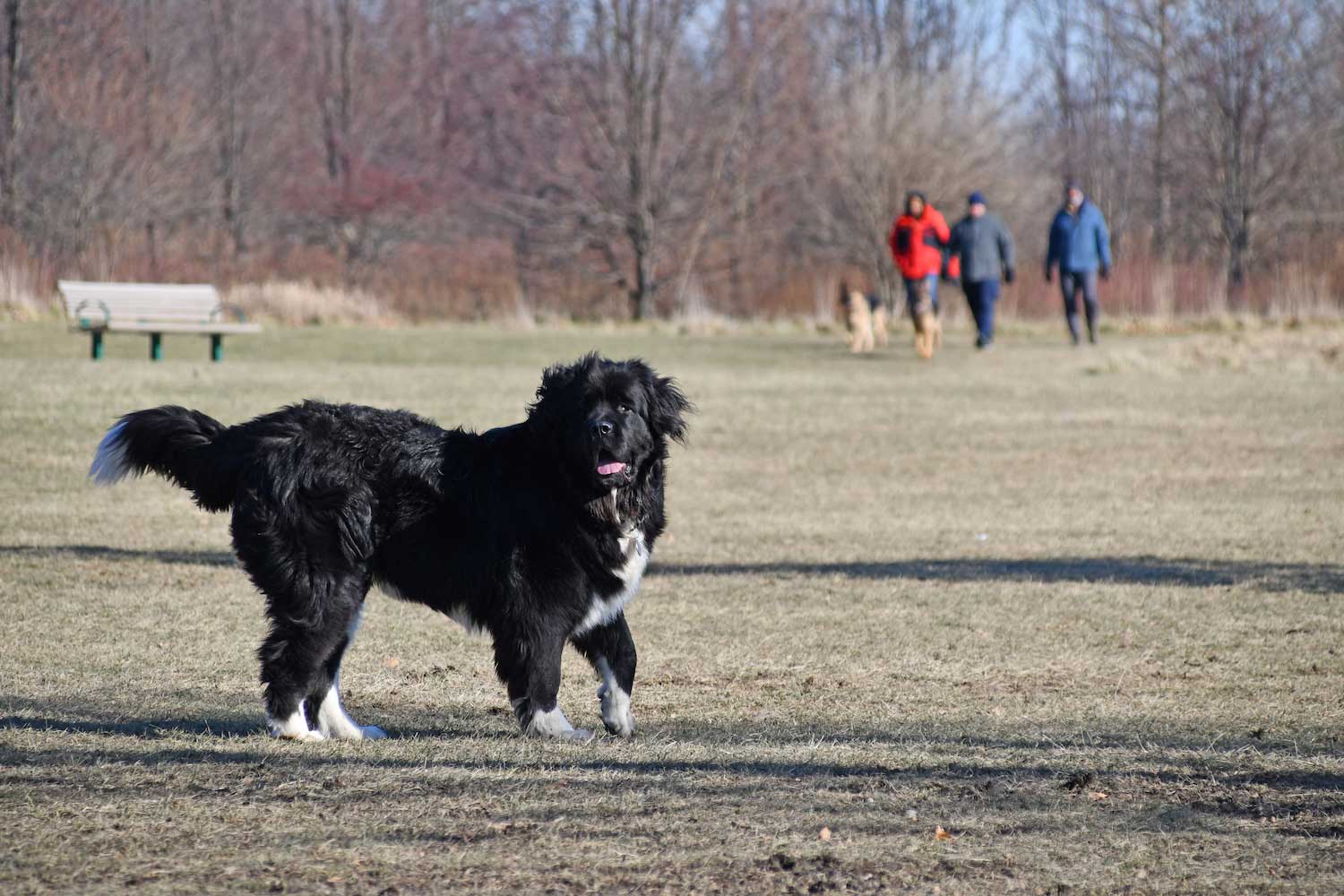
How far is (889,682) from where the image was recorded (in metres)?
6.89

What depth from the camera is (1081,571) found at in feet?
32.1

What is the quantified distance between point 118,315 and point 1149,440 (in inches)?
513

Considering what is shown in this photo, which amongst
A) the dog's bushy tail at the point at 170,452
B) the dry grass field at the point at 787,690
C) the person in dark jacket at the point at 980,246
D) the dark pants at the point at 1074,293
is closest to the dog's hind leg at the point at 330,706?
the dry grass field at the point at 787,690

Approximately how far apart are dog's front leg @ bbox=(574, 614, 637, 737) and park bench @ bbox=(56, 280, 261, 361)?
48.9 feet

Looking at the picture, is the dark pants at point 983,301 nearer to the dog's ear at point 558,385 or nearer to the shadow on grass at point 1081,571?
the shadow on grass at point 1081,571

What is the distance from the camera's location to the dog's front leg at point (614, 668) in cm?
571

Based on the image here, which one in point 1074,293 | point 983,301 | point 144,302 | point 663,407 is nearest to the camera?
point 663,407

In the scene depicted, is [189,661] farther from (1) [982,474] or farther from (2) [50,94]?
Result: (2) [50,94]

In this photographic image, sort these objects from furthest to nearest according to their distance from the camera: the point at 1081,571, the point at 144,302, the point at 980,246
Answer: the point at 980,246 → the point at 144,302 → the point at 1081,571

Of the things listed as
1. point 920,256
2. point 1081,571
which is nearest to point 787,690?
point 1081,571

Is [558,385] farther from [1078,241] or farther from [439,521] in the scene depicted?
[1078,241]

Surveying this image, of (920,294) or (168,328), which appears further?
(920,294)

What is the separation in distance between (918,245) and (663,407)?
61.4 feet

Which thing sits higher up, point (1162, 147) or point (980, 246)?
point (1162, 147)
